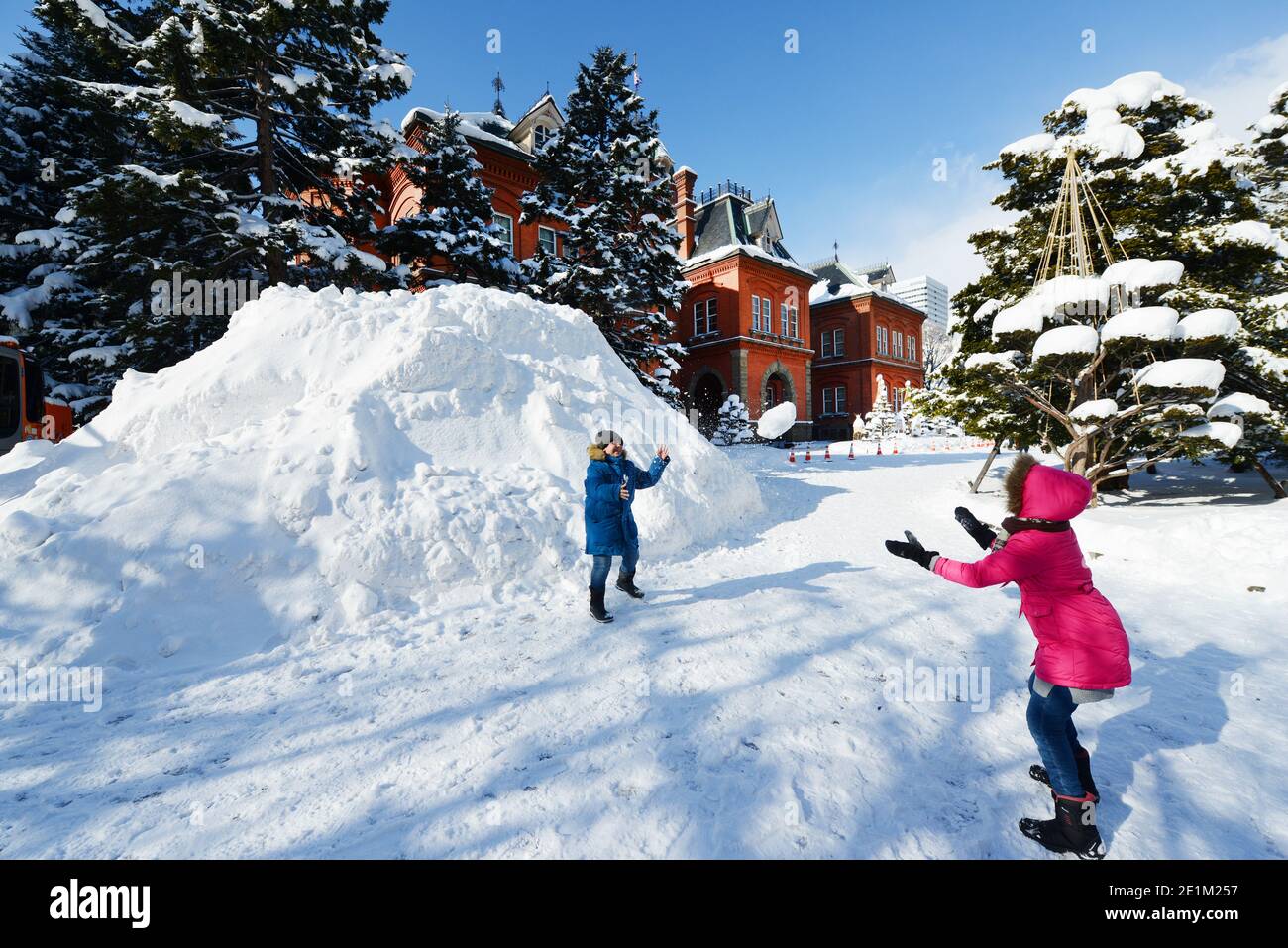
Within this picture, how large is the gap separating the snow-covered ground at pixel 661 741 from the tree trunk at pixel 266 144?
10.8m

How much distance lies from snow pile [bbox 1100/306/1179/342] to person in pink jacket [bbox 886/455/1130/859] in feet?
22.1

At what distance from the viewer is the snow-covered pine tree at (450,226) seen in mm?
13883

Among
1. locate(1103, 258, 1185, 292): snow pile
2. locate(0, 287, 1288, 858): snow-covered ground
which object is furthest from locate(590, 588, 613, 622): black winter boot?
locate(1103, 258, 1185, 292): snow pile

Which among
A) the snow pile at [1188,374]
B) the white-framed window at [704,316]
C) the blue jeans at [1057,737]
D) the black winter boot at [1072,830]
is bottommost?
the black winter boot at [1072,830]

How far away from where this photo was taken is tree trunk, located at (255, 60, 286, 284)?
435 inches

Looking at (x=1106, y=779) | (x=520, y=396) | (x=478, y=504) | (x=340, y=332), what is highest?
(x=340, y=332)

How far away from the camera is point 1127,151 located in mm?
7980

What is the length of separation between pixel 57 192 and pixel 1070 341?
82.3 feet

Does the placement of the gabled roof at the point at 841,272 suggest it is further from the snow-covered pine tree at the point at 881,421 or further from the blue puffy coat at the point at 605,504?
the blue puffy coat at the point at 605,504

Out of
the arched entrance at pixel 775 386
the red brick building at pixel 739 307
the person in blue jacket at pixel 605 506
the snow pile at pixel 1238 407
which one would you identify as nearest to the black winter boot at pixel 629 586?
the person in blue jacket at pixel 605 506

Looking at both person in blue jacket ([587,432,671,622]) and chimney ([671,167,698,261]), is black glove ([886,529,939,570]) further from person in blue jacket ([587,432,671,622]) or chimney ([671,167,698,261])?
chimney ([671,167,698,261])

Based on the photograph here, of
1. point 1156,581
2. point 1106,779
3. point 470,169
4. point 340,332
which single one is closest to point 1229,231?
point 1156,581

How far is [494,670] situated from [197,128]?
1232 cm
